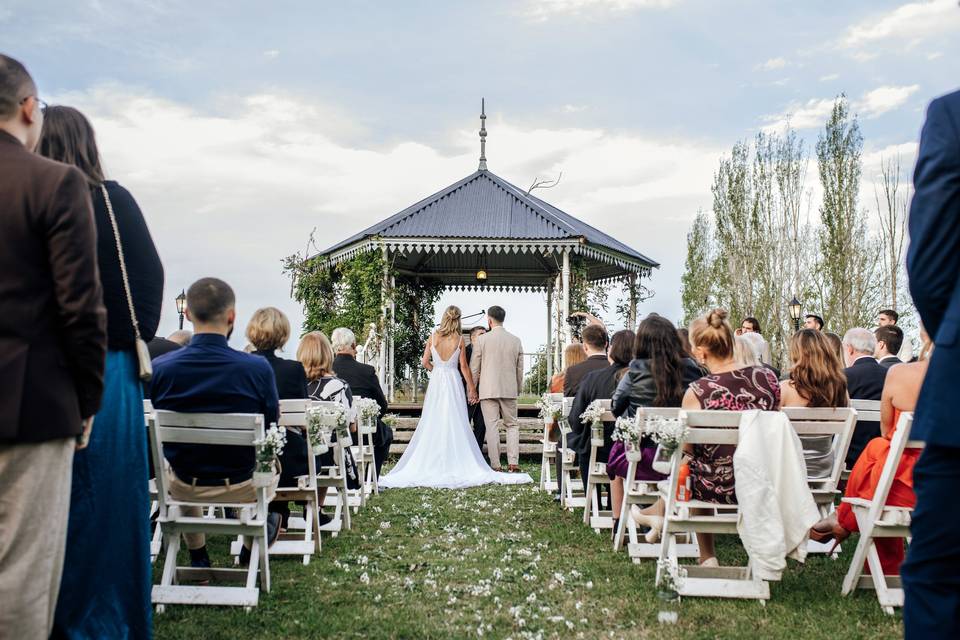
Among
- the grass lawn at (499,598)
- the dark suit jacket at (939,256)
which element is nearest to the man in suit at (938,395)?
the dark suit jacket at (939,256)

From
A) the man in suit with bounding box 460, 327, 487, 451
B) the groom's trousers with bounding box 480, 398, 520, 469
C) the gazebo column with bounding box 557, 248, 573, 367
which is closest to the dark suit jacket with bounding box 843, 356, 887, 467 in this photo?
the groom's trousers with bounding box 480, 398, 520, 469

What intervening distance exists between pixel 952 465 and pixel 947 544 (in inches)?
7.3

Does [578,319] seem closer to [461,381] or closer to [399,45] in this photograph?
[461,381]

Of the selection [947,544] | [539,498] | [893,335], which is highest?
[893,335]

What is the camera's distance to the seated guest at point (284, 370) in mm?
6301

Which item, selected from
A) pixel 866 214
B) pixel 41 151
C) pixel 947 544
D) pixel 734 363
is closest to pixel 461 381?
pixel 734 363

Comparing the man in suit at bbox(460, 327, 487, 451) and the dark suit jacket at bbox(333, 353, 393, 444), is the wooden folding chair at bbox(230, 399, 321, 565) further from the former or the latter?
the man in suit at bbox(460, 327, 487, 451)

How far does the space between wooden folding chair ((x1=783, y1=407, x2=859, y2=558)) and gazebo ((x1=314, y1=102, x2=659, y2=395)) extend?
33.6ft

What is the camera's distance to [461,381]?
1224 cm

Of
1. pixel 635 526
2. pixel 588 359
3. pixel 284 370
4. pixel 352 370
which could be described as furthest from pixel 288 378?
pixel 588 359

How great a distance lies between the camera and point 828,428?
5617 mm

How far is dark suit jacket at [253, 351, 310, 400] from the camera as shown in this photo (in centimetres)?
644

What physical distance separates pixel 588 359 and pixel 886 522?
167 inches

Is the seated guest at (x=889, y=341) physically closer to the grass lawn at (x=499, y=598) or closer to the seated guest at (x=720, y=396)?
the grass lawn at (x=499, y=598)
